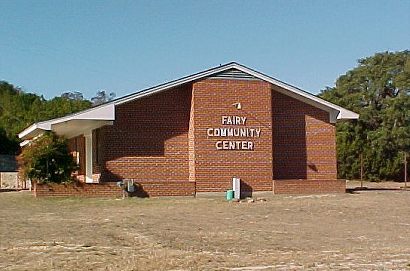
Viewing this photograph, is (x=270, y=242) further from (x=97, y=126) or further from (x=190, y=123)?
(x=97, y=126)

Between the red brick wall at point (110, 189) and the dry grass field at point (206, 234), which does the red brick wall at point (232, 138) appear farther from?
the dry grass field at point (206, 234)

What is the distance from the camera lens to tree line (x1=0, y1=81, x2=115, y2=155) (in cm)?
6369

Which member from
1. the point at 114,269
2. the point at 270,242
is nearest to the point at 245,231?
the point at 270,242

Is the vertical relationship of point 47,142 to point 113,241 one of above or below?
above

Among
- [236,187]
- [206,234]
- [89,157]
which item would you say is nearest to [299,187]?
[236,187]

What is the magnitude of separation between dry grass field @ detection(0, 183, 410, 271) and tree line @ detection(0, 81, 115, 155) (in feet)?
115

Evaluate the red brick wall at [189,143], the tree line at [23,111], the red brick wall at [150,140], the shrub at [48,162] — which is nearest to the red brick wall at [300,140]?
the red brick wall at [189,143]

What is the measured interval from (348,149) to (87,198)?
29845mm

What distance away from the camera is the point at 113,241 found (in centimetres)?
1550

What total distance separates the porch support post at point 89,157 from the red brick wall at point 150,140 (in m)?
4.02

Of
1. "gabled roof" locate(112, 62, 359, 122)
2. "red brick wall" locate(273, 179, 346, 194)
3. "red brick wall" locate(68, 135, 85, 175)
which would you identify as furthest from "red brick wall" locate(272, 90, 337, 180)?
"red brick wall" locate(68, 135, 85, 175)

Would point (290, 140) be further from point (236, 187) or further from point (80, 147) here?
point (80, 147)

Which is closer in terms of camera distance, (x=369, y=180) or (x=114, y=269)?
(x=114, y=269)

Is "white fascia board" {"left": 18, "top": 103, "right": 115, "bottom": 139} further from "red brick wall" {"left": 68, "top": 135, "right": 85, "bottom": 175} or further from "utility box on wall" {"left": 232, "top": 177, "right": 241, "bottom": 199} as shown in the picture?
"red brick wall" {"left": 68, "top": 135, "right": 85, "bottom": 175}
